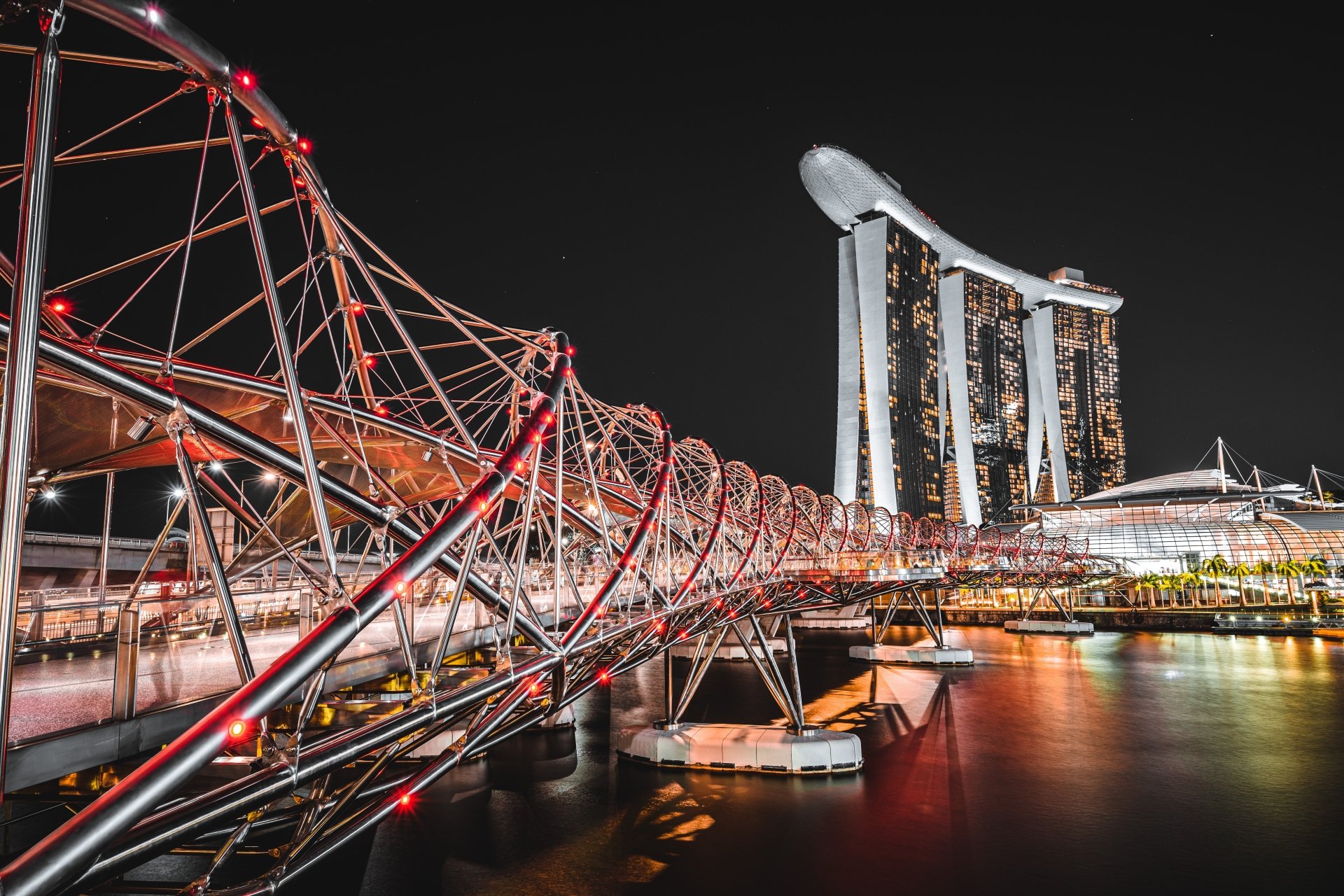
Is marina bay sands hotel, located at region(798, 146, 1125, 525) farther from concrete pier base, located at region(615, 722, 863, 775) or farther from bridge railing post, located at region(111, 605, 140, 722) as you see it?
bridge railing post, located at region(111, 605, 140, 722)

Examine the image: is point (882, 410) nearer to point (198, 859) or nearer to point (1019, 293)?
point (1019, 293)

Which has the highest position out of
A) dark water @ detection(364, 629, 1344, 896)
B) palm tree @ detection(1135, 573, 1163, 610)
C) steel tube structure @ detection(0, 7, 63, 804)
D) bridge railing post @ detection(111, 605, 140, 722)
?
steel tube structure @ detection(0, 7, 63, 804)

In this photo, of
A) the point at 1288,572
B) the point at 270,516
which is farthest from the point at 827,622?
the point at 270,516

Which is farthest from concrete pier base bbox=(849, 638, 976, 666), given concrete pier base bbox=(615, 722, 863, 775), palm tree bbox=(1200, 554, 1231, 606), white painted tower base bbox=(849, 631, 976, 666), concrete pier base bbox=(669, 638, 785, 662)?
palm tree bbox=(1200, 554, 1231, 606)

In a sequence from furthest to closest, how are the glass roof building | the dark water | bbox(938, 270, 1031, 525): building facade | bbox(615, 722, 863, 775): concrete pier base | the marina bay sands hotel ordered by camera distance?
1. bbox(938, 270, 1031, 525): building facade
2. the marina bay sands hotel
3. the glass roof building
4. bbox(615, 722, 863, 775): concrete pier base
5. the dark water

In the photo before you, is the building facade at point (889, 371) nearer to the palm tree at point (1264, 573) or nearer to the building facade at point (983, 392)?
the building facade at point (983, 392)

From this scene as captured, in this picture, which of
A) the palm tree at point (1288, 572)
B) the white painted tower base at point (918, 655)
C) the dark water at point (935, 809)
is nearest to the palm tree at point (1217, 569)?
the palm tree at point (1288, 572)

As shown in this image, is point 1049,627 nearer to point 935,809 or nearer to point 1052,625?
point 1052,625
